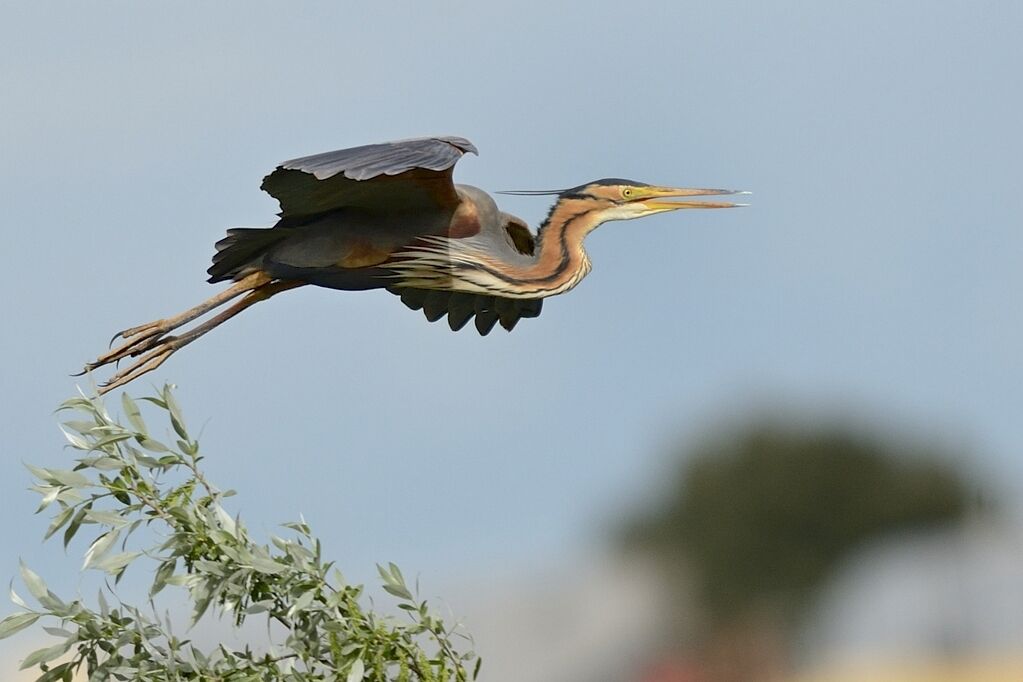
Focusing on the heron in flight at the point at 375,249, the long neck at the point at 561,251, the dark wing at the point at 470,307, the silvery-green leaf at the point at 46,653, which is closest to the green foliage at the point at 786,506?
the dark wing at the point at 470,307

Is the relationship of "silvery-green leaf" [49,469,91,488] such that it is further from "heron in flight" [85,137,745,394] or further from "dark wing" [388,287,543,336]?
"dark wing" [388,287,543,336]

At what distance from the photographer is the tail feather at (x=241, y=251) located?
172 inches

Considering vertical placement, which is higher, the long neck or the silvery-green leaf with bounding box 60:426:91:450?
the long neck

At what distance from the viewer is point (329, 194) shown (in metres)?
4.25

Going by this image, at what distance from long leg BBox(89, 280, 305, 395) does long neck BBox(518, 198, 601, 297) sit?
0.59 m

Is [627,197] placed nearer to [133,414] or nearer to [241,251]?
[241,251]

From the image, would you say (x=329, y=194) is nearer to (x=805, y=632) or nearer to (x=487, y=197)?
(x=487, y=197)

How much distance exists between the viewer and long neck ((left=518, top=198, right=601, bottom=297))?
4.48 m

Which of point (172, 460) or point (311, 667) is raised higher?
point (172, 460)

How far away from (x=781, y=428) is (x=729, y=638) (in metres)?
4.45

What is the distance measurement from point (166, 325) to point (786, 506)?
41.3 ft

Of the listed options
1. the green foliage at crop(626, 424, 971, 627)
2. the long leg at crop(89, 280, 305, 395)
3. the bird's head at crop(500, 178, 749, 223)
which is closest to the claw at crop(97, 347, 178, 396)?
the long leg at crop(89, 280, 305, 395)

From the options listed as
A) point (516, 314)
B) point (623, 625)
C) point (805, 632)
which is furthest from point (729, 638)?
point (516, 314)

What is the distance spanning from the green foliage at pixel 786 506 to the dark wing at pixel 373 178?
951 cm
